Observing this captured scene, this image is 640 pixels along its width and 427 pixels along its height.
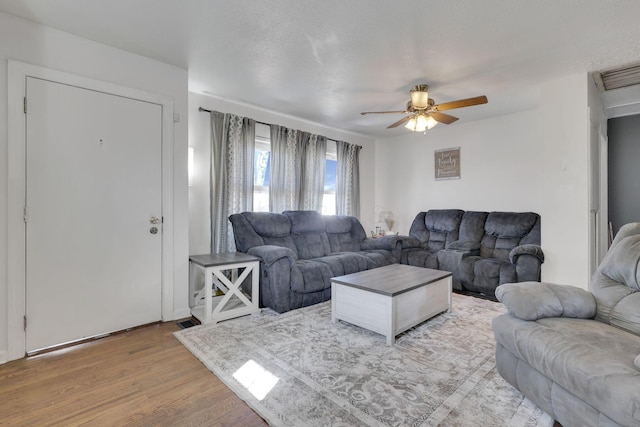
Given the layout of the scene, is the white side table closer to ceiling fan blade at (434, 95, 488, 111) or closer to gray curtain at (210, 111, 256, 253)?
gray curtain at (210, 111, 256, 253)

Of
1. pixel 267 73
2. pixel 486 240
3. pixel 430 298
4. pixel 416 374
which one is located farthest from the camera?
pixel 486 240

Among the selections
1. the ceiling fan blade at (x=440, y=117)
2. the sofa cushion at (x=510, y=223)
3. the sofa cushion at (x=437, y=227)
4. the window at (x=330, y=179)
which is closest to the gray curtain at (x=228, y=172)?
the window at (x=330, y=179)

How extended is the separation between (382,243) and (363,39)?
2.76m

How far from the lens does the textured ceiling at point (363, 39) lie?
2.04m

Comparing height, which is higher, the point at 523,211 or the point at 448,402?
the point at 523,211

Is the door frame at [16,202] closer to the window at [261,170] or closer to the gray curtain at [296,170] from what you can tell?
the window at [261,170]

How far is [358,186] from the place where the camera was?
5.54m

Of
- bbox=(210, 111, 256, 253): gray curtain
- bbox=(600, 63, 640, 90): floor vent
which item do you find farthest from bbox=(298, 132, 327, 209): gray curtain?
bbox=(600, 63, 640, 90): floor vent

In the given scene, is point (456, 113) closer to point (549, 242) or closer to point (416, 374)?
point (549, 242)

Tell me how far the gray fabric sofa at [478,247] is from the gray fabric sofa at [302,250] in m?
0.61

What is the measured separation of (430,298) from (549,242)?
1.47 m

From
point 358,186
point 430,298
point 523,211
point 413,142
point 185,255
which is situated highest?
point 413,142

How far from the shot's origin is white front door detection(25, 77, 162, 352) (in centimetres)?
227

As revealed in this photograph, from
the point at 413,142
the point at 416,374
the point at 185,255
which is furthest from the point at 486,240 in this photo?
the point at 185,255
